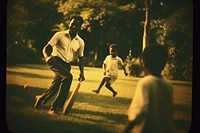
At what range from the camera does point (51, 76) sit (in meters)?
3.13

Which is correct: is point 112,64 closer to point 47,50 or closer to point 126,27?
point 126,27

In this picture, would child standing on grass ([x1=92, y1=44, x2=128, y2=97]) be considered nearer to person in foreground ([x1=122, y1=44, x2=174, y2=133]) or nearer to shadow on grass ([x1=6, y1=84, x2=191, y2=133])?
shadow on grass ([x1=6, y1=84, x2=191, y2=133])

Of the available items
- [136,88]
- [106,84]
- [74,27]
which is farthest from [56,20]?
[136,88]

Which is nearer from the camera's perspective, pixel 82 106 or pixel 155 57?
pixel 155 57

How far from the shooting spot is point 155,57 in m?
2.94

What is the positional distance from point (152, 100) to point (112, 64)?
1.72 feet

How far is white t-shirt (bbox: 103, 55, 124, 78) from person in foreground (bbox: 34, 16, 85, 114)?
0.25 meters

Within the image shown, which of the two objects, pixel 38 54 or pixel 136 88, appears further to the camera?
pixel 38 54

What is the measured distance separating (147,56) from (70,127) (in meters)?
1.02

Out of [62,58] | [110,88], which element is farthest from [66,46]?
[110,88]

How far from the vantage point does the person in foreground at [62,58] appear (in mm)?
3082

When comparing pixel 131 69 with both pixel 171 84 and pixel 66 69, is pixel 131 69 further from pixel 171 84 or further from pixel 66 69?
pixel 66 69

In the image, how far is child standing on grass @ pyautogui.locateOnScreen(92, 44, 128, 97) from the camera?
304 cm

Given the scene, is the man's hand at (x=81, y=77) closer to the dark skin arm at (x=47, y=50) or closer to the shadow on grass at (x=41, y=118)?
the shadow on grass at (x=41, y=118)
